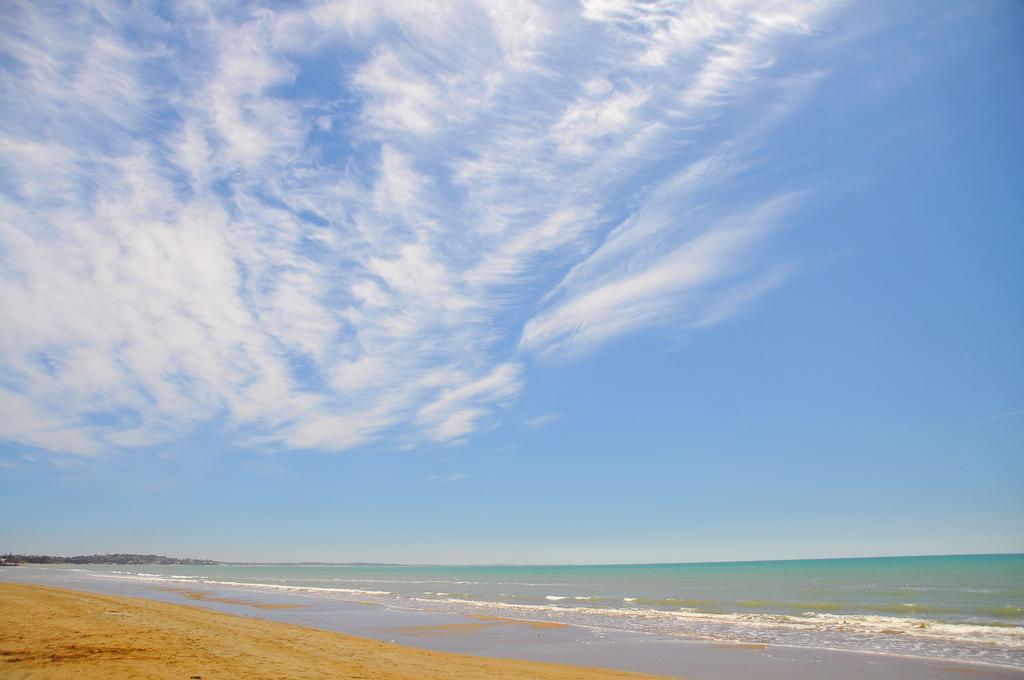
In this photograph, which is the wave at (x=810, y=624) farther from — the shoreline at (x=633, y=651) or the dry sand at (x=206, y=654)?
the dry sand at (x=206, y=654)

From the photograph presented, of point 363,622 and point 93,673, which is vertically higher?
point 93,673

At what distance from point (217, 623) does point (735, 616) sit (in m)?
23.0

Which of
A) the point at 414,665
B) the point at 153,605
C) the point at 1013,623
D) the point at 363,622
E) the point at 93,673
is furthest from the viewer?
the point at 153,605

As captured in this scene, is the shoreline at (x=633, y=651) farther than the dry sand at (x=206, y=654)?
Yes

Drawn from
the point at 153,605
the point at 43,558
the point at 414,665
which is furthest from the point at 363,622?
the point at 43,558

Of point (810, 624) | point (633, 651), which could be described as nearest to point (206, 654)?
point (633, 651)

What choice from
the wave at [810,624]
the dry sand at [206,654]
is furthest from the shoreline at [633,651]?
the dry sand at [206,654]

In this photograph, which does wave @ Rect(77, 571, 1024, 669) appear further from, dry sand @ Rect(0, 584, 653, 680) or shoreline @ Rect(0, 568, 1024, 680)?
dry sand @ Rect(0, 584, 653, 680)

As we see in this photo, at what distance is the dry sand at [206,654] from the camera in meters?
11.0

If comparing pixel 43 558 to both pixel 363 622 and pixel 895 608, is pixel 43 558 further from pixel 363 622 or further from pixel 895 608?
pixel 895 608

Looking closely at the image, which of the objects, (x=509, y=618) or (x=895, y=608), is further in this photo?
(x=895, y=608)

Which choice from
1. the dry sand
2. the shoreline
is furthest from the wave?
the dry sand

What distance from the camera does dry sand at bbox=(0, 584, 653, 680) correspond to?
10969 millimetres

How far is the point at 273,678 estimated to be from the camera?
10.7 m
